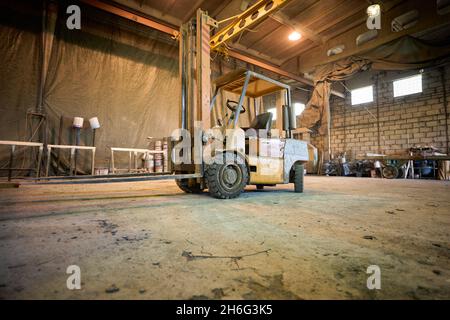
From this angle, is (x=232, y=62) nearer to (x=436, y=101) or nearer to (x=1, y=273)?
(x=436, y=101)

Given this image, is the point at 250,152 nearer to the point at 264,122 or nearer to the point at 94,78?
the point at 264,122

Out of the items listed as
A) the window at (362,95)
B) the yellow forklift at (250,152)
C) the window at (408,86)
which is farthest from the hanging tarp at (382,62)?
the yellow forklift at (250,152)

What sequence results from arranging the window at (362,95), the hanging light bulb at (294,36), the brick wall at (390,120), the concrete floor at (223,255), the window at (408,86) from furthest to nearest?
the window at (362,95), the window at (408,86), the brick wall at (390,120), the hanging light bulb at (294,36), the concrete floor at (223,255)

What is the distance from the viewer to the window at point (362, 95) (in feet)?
37.7

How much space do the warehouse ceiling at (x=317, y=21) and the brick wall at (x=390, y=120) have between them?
7.95 ft

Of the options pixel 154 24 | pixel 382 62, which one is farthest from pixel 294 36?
pixel 154 24

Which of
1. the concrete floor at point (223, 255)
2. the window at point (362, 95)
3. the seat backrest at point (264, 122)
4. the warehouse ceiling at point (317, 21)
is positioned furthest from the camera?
the window at point (362, 95)

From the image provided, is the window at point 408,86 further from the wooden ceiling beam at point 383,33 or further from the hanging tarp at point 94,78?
the hanging tarp at point 94,78

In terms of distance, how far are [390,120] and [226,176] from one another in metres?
11.9

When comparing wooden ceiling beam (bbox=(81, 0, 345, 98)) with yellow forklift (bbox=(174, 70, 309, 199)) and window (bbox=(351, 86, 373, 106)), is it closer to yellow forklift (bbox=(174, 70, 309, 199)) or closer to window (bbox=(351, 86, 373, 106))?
yellow forklift (bbox=(174, 70, 309, 199))

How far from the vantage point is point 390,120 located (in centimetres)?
1072

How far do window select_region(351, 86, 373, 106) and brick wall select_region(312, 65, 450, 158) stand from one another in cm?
25

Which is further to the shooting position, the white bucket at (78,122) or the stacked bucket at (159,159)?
the stacked bucket at (159,159)

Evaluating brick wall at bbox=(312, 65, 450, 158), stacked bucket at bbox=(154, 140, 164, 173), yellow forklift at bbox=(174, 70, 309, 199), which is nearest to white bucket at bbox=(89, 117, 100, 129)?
stacked bucket at bbox=(154, 140, 164, 173)
